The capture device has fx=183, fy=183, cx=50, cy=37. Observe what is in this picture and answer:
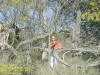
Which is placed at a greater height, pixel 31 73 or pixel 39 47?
pixel 39 47

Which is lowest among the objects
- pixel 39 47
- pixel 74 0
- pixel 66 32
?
pixel 39 47

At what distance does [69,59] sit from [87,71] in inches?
48.6

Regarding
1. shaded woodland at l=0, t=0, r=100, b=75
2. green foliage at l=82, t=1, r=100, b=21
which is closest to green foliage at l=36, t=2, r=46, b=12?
shaded woodland at l=0, t=0, r=100, b=75

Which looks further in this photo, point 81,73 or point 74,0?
point 74,0

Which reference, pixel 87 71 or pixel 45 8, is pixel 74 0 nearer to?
pixel 45 8

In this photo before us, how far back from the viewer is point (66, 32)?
8.55 meters

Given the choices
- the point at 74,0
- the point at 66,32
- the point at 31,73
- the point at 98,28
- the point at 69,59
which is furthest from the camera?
the point at 98,28

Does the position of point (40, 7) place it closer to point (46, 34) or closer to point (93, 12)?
point (46, 34)

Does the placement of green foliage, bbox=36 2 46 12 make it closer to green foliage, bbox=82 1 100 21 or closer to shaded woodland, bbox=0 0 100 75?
shaded woodland, bbox=0 0 100 75

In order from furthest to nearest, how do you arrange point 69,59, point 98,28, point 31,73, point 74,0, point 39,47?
point 98,28 → point 74,0 → point 39,47 → point 69,59 → point 31,73

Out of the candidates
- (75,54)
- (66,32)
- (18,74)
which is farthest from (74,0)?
(18,74)

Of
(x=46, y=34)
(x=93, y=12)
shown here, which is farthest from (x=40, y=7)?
(x=93, y=12)

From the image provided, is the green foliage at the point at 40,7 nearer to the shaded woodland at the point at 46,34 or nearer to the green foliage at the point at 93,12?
the shaded woodland at the point at 46,34

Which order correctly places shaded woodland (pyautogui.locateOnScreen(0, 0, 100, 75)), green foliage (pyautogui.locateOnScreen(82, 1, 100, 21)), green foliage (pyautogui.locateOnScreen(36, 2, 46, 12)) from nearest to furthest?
shaded woodland (pyautogui.locateOnScreen(0, 0, 100, 75)) < green foliage (pyautogui.locateOnScreen(36, 2, 46, 12)) < green foliage (pyautogui.locateOnScreen(82, 1, 100, 21))
